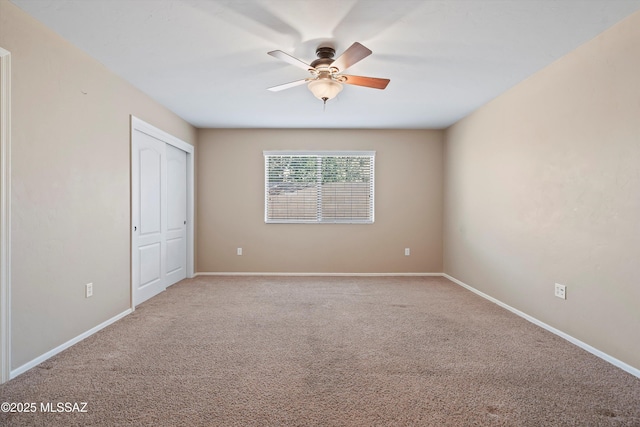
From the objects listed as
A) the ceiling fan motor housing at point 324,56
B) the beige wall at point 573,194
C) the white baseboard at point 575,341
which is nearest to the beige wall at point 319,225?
the beige wall at point 573,194

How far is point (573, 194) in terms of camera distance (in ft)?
8.80

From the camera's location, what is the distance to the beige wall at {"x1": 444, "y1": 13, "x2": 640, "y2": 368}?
2225 millimetres

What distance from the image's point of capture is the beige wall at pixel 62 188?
215 centimetres

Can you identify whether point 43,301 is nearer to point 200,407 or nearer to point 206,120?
point 200,407

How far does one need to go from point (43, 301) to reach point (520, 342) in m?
3.72

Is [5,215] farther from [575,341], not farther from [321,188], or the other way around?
[575,341]

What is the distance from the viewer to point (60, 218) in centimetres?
249

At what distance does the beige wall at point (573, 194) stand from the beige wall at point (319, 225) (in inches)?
50.3

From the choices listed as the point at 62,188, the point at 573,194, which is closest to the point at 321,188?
the point at 573,194

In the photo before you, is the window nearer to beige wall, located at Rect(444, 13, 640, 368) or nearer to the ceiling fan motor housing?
beige wall, located at Rect(444, 13, 640, 368)

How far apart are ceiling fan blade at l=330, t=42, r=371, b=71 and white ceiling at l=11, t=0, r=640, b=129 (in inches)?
7.4

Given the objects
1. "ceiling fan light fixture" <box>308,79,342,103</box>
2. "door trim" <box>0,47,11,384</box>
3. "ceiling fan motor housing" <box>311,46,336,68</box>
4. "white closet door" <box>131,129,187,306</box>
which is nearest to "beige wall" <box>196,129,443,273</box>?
"white closet door" <box>131,129,187,306</box>

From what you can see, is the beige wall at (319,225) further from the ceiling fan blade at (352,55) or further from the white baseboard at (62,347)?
the ceiling fan blade at (352,55)

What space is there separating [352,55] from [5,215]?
2.54m
